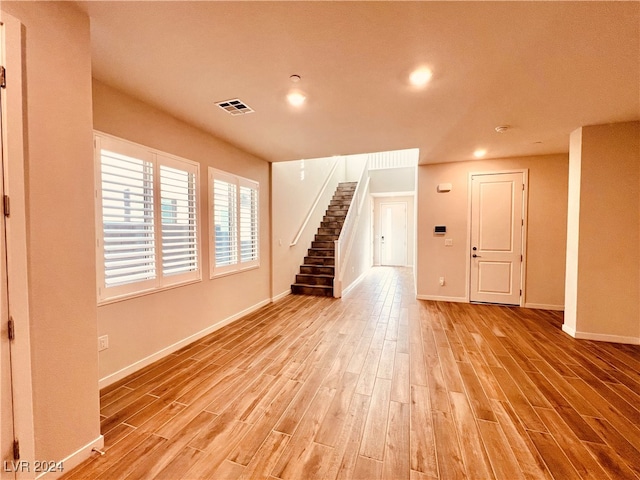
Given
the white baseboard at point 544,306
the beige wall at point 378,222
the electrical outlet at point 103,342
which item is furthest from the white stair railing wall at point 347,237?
the electrical outlet at point 103,342

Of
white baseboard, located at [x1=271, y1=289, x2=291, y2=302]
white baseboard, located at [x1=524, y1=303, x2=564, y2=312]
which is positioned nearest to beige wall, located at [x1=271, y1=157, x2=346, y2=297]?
white baseboard, located at [x1=271, y1=289, x2=291, y2=302]

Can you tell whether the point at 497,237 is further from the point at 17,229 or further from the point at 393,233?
the point at 17,229

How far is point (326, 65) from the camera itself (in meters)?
2.00

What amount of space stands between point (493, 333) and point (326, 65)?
3.69 metres

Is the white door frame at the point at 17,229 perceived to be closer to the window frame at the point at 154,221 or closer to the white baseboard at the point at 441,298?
the window frame at the point at 154,221

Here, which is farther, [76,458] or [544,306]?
[544,306]

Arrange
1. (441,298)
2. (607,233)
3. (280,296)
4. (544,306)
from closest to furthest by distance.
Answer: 1. (607,233)
2. (544,306)
3. (441,298)
4. (280,296)

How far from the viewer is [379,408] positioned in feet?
6.66

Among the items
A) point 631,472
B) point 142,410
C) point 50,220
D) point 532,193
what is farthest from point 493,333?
point 50,220

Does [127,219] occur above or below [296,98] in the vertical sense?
below

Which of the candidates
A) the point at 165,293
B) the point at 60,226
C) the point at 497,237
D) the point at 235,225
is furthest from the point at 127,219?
the point at 497,237

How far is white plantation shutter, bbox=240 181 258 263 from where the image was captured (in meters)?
4.19

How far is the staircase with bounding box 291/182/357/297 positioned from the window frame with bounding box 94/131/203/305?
276 cm

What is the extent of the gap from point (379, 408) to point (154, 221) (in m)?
2.66
